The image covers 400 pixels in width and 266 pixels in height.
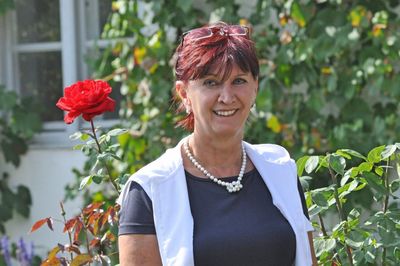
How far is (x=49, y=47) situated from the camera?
6266mm

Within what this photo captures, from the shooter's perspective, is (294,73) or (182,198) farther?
(294,73)

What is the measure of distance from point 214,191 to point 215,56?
347mm

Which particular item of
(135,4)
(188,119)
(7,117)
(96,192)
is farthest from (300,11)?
(188,119)

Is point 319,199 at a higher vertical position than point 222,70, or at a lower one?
lower

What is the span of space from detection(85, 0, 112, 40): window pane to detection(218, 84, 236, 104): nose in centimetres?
364

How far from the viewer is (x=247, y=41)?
265 centimetres

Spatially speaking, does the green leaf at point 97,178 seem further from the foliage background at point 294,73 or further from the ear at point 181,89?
the foliage background at point 294,73

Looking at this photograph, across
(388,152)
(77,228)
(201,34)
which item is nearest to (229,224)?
(201,34)

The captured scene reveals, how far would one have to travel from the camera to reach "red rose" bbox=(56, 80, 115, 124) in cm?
298

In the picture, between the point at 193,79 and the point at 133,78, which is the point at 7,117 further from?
the point at 193,79

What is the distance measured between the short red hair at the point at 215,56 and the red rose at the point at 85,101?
41 centimetres

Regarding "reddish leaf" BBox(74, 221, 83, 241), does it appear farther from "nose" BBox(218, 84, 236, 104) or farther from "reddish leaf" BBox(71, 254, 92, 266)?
"nose" BBox(218, 84, 236, 104)

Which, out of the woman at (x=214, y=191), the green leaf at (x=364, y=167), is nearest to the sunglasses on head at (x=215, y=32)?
the woman at (x=214, y=191)

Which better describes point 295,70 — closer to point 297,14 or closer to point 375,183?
point 297,14
